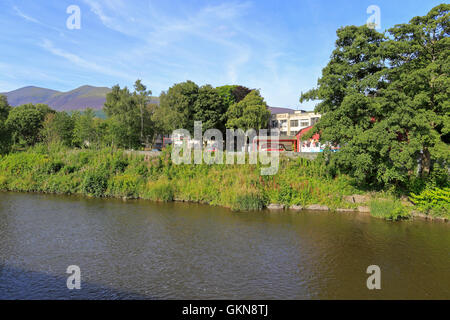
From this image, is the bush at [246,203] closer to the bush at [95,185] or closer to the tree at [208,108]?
the bush at [95,185]

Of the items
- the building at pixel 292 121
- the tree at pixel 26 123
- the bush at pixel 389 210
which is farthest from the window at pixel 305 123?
the tree at pixel 26 123

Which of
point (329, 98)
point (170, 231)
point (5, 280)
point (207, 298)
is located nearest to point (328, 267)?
point (207, 298)

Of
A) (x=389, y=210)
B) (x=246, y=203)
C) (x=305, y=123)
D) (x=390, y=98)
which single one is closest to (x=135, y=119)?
(x=246, y=203)

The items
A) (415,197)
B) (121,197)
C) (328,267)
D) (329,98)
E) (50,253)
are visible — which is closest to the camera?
(328,267)

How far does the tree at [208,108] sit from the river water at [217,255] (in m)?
30.2

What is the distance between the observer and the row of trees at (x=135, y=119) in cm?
4728

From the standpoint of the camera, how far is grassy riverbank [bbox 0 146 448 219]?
90.1 feet

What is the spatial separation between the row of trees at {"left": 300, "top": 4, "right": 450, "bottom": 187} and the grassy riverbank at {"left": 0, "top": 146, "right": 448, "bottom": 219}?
333 centimetres

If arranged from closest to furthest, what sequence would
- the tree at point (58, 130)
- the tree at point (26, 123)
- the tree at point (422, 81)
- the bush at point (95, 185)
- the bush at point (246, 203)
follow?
the tree at point (422, 81), the bush at point (246, 203), the bush at point (95, 185), the tree at point (58, 130), the tree at point (26, 123)

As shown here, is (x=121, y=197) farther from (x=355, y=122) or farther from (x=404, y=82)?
(x=404, y=82)

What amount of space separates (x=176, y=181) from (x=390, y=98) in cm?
2175

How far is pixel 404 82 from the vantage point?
23.0 meters

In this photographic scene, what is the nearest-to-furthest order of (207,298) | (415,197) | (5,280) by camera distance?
(207,298), (5,280), (415,197)

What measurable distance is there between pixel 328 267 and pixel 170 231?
1024cm
